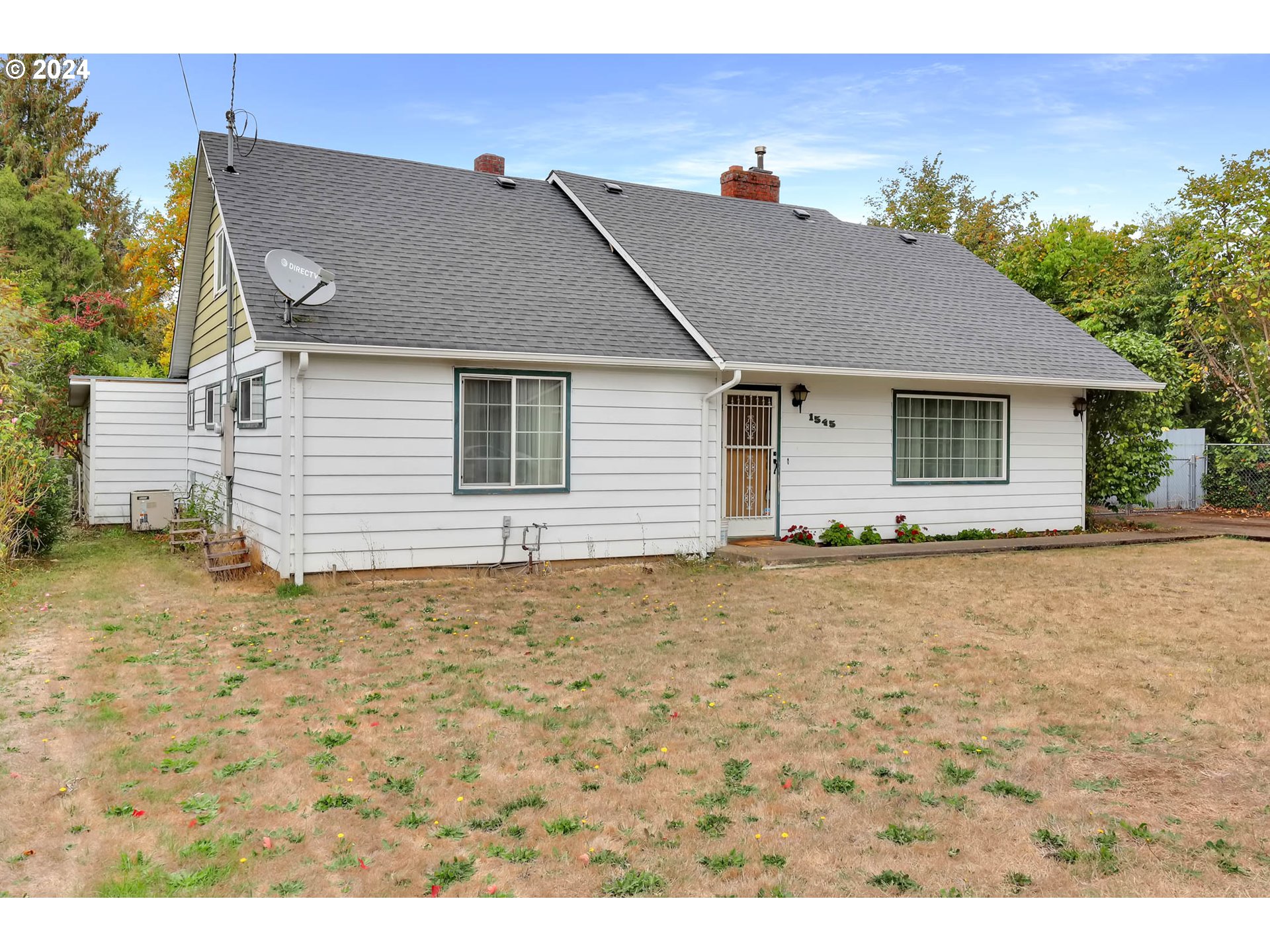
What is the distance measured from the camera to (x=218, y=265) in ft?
A: 41.6

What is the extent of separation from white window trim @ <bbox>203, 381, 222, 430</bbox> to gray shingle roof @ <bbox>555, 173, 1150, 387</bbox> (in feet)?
19.8

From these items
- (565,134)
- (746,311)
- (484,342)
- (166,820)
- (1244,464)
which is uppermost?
(565,134)

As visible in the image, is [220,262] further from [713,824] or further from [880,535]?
[713,824]

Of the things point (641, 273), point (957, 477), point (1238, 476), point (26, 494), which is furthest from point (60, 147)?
point (1238, 476)

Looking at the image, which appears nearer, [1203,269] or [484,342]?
[484,342]

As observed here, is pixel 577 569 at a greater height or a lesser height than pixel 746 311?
lesser

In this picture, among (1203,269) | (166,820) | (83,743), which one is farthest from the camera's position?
(1203,269)

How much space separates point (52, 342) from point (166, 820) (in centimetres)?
1810

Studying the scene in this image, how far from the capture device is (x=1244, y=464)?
747 inches

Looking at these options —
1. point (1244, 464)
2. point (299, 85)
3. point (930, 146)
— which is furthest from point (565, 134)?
point (930, 146)

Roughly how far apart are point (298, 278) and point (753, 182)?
10.1 m

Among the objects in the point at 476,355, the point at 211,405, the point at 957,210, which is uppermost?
the point at 957,210

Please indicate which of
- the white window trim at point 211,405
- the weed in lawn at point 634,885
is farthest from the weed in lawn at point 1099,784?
the white window trim at point 211,405

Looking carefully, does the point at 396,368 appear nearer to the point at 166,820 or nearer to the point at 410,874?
the point at 166,820
